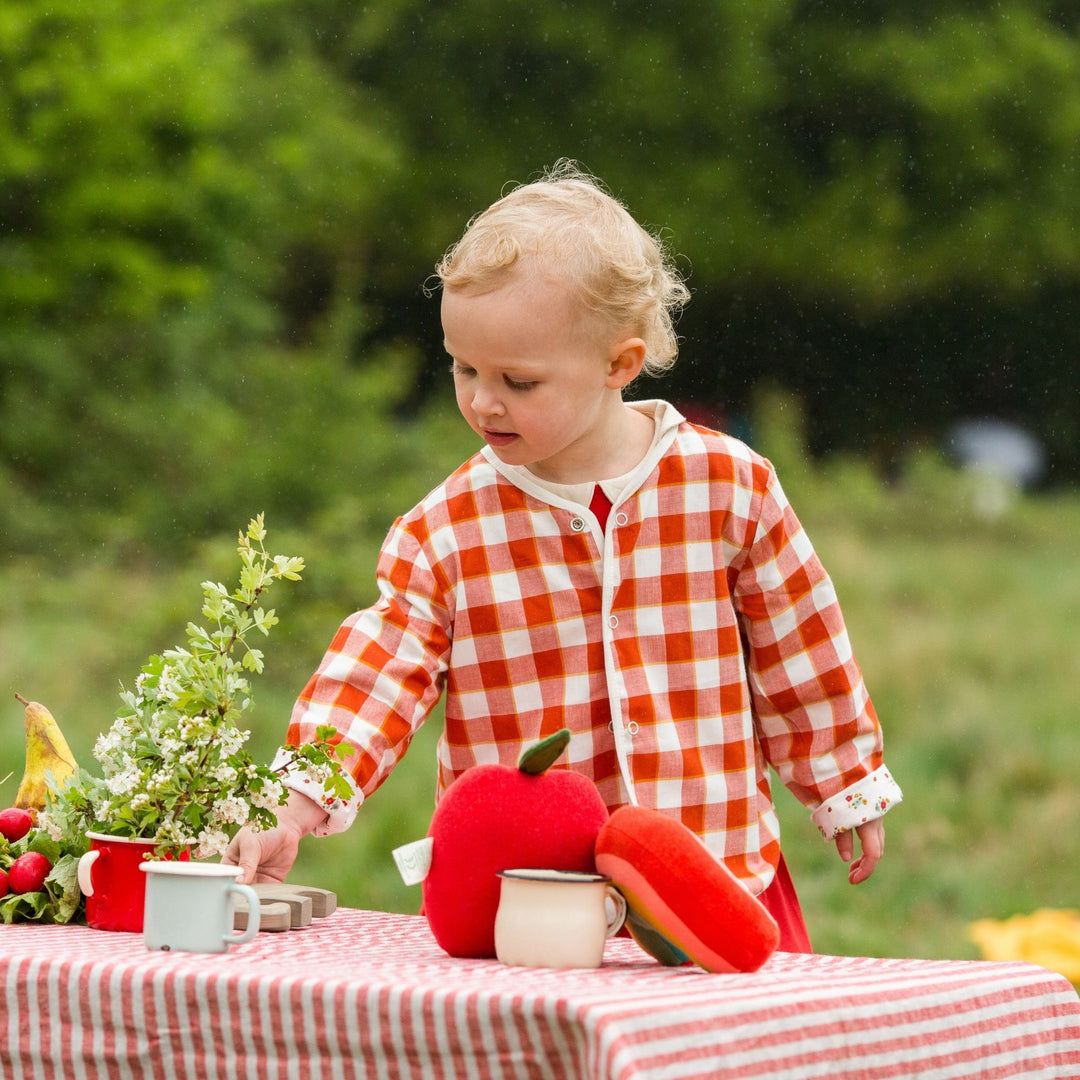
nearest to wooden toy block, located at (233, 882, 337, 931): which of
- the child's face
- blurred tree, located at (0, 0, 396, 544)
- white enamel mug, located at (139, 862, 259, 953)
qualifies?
white enamel mug, located at (139, 862, 259, 953)

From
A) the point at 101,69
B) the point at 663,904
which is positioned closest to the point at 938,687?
the point at 101,69

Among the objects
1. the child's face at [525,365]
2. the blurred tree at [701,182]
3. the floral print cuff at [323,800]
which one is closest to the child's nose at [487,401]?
the child's face at [525,365]

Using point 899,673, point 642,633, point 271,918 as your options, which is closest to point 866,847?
point 642,633

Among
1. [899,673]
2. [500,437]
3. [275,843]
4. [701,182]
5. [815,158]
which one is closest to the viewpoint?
[275,843]

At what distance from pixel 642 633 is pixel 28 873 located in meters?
0.65

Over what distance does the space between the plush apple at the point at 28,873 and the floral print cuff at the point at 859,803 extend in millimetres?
798

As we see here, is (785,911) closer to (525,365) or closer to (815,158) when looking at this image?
(525,365)

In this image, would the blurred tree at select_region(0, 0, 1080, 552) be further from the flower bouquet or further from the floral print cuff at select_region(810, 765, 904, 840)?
the flower bouquet

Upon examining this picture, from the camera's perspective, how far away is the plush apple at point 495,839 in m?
1.24

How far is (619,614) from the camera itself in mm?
1687

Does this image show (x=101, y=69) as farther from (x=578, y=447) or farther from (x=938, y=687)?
(x=578, y=447)

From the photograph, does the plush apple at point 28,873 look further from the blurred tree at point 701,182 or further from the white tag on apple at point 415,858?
the blurred tree at point 701,182

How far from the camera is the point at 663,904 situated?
1.16 m

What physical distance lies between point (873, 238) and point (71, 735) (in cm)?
510
